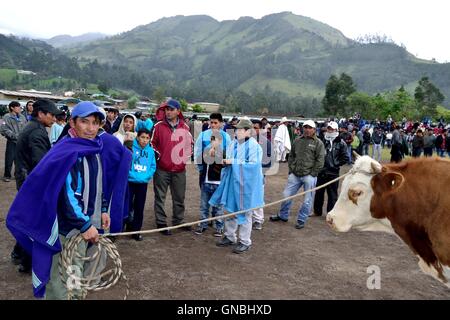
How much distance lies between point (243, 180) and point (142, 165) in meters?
A: 1.61

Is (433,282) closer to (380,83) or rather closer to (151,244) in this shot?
(151,244)

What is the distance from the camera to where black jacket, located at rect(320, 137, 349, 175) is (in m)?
7.93

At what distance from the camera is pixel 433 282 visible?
4988mm

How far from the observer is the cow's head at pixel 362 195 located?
3422 mm

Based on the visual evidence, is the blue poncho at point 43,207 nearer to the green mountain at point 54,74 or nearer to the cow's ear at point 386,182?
the cow's ear at point 386,182

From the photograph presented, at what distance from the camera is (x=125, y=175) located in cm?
368

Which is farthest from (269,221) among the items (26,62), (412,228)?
(26,62)

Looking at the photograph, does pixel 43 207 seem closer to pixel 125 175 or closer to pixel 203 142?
pixel 125 175

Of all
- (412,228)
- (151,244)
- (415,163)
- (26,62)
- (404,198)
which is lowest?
(151,244)

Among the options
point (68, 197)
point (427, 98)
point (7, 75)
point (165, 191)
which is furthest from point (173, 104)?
point (7, 75)

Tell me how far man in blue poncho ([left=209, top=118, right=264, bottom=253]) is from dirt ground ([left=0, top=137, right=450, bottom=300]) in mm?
338

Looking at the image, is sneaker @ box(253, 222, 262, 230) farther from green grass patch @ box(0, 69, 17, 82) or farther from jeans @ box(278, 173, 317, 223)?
green grass patch @ box(0, 69, 17, 82)

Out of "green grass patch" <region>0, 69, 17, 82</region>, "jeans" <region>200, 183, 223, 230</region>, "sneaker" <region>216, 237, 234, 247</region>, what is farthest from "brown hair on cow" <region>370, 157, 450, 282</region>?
"green grass patch" <region>0, 69, 17, 82</region>
